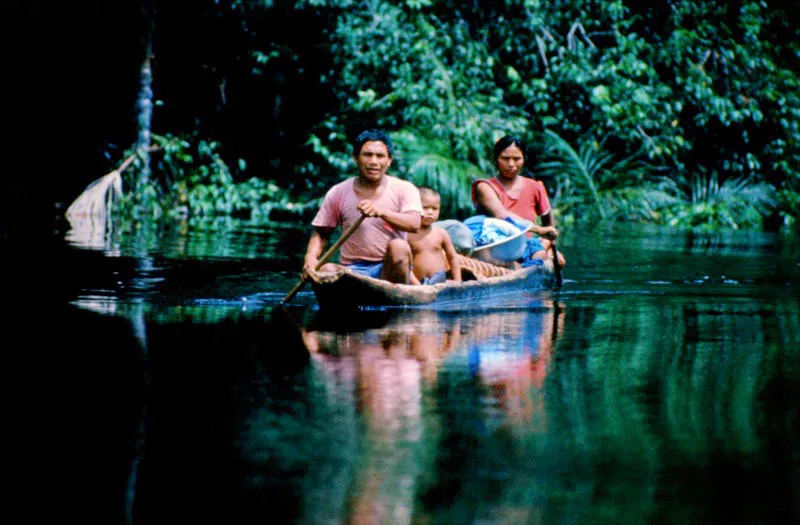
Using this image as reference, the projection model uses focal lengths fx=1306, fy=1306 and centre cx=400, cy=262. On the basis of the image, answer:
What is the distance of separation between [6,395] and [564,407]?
A: 203cm

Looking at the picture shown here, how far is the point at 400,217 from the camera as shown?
8055mm

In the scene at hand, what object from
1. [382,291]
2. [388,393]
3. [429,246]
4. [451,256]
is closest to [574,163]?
[451,256]

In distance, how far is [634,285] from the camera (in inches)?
408

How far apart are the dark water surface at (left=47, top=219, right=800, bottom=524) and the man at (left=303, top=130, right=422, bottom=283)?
15.7 inches

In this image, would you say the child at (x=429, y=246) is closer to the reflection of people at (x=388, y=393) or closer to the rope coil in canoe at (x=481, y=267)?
the rope coil in canoe at (x=481, y=267)

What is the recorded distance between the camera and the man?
26.7 feet

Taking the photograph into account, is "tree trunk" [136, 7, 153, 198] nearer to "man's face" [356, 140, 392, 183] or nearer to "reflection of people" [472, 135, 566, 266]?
"reflection of people" [472, 135, 566, 266]

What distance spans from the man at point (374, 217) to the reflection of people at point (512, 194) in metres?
2.05

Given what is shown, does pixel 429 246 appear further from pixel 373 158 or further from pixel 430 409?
pixel 430 409

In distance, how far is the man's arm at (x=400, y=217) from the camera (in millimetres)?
7883

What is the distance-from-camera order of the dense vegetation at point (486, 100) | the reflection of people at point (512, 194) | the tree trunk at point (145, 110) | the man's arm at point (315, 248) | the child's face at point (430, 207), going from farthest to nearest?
1. the dense vegetation at point (486, 100)
2. the tree trunk at point (145, 110)
3. the reflection of people at point (512, 194)
4. the child's face at point (430, 207)
5. the man's arm at point (315, 248)

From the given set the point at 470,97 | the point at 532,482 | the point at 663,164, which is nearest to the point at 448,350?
the point at 532,482

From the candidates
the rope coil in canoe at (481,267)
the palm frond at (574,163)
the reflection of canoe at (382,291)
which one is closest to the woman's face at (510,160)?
the rope coil in canoe at (481,267)

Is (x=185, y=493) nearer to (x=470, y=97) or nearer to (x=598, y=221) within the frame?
(x=470, y=97)
